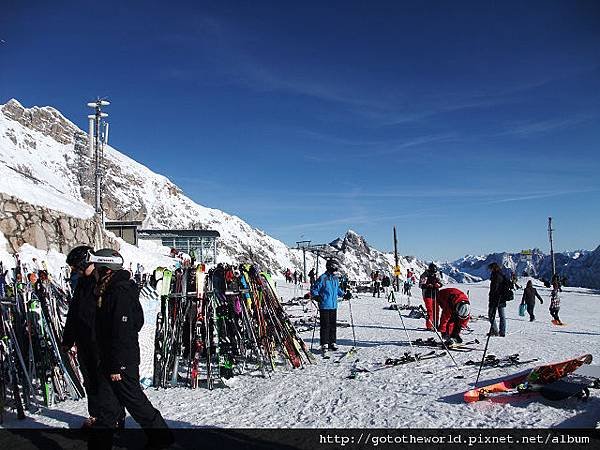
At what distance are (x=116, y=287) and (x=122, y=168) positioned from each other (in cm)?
12619

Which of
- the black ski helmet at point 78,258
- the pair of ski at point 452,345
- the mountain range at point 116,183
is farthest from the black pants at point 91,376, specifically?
the mountain range at point 116,183

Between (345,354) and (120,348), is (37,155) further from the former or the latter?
(120,348)

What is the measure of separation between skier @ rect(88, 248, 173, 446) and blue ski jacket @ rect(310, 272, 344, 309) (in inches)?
196

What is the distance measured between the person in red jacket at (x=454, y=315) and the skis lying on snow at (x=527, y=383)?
10.7 feet

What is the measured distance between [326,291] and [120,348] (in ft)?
17.7

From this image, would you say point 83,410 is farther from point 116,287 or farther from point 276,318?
point 276,318

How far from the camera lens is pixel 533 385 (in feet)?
17.3

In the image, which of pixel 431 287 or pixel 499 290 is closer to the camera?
pixel 499 290

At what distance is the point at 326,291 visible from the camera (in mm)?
9117

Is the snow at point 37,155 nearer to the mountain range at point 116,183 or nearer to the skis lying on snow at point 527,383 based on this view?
the mountain range at point 116,183

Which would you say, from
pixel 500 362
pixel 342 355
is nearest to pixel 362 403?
pixel 500 362

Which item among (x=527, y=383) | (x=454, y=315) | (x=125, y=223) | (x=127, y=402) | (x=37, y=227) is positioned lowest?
(x=527, y=383)

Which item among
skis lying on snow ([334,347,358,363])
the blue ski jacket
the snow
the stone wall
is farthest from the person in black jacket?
the snow

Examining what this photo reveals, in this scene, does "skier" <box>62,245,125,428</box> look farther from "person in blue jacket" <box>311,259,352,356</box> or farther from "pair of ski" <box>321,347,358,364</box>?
"person in blue jacket" <box>311,259,352,356</box>
